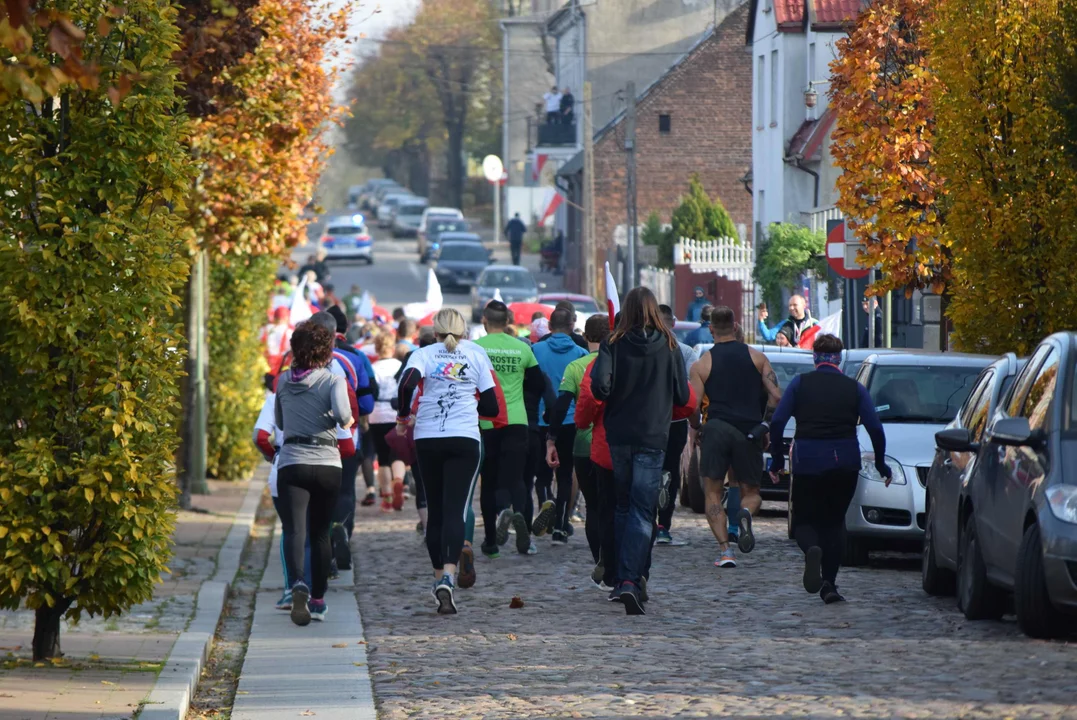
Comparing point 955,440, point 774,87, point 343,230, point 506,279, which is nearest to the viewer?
point 955,440

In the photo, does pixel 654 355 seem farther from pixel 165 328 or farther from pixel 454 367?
pixel 165 328

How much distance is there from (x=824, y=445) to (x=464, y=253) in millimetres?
51690

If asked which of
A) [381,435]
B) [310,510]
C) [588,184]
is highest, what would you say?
[588,184]

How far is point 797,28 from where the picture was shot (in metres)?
39.8

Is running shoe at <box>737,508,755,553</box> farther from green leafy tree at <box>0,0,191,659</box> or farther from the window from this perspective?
the window

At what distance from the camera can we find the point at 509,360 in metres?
13.4

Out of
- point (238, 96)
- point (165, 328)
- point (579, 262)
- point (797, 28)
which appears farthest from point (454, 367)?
point (579, 262)

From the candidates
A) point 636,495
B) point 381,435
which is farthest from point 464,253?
point 636,495

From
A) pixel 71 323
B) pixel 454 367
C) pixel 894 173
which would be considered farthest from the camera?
pixel 894 173

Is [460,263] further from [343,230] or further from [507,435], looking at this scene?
[507,435]

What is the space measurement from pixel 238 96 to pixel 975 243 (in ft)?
21.5

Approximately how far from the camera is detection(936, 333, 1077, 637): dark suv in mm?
8648

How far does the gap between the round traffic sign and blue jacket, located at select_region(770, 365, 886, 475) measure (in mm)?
9597

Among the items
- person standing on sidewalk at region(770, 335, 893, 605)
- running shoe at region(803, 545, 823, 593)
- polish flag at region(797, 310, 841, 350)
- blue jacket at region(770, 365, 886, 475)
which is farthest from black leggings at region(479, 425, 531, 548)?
polish flag at region(797, 310, 841, 350)
